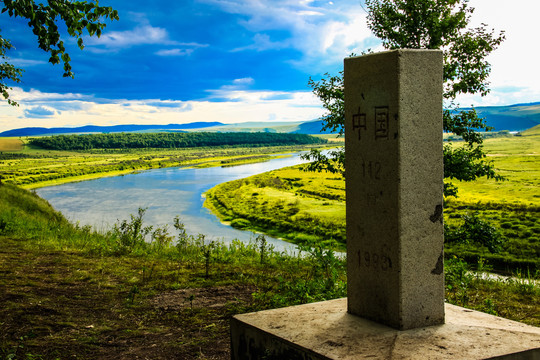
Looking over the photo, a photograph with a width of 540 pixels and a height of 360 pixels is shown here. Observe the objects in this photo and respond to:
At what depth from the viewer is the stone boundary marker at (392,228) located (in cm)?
460

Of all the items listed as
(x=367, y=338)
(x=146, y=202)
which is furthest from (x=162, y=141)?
(x=367, y=338)

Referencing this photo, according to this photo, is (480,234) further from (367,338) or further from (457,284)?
(367,338)

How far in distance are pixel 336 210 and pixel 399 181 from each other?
29.7 m

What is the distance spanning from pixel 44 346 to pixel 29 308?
142cm

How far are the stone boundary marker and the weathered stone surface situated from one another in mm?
11

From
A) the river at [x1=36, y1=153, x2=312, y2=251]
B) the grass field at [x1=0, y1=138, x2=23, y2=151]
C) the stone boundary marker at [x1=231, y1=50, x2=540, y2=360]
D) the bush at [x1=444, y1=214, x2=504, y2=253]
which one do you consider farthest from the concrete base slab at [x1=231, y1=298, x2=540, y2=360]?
the grass field at [x1=0, y1=138, x2=23, y2=151]

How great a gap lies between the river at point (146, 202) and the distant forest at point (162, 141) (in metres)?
109

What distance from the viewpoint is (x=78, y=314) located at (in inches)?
275

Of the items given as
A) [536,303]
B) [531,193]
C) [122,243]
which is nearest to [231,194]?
[531,193]

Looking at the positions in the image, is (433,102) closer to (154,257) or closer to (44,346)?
(44,346)

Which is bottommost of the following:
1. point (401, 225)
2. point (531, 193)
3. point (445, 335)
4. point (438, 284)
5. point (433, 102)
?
point (531, 193)

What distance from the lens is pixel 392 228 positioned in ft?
15.5

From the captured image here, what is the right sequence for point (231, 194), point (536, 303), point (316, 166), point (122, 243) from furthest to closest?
point (231, 194) < point (316, 166) < point (122, 243) < point (536, 303)

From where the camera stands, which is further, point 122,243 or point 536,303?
point 122,243
